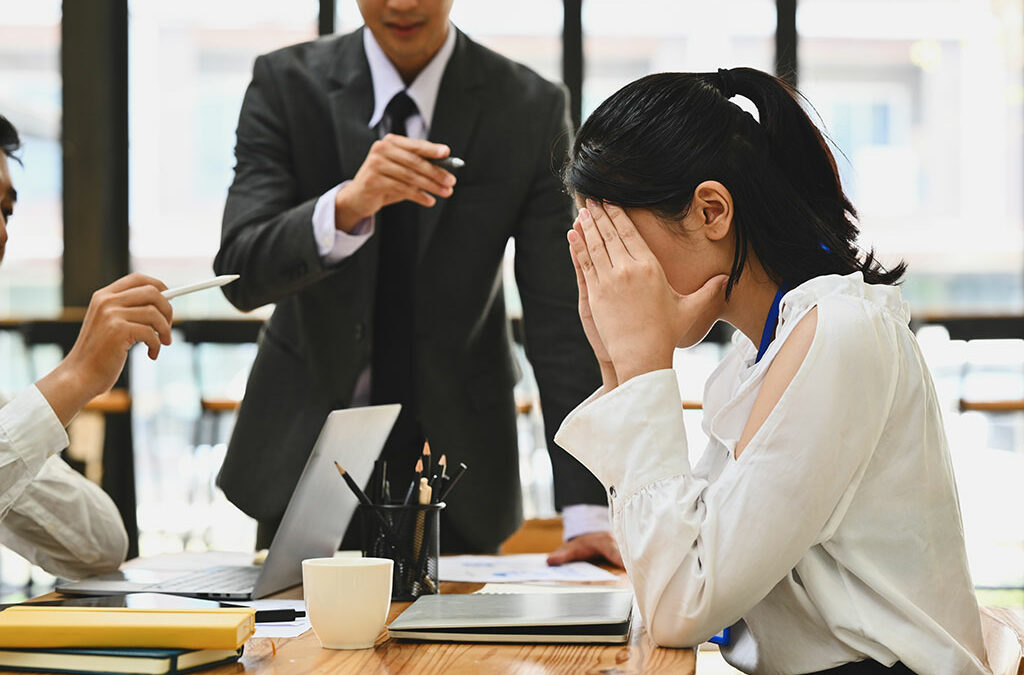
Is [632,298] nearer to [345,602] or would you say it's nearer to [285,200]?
[345,602]

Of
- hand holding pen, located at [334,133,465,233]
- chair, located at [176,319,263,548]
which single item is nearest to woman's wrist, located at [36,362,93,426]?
hand holding pen, located at [334,133,465,233]

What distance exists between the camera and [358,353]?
1.80 m

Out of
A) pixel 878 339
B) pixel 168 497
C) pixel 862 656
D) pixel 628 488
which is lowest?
pixel 168 497

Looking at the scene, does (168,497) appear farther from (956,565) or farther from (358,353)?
(956,565)

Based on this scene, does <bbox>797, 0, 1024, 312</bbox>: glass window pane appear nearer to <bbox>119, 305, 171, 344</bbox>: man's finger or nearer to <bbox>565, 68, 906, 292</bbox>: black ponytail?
<bbox>565, 68, 906, 292</bbox>: black ponytail

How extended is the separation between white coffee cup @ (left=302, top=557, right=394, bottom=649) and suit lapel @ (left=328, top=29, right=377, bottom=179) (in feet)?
3.21

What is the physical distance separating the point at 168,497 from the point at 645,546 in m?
4.42

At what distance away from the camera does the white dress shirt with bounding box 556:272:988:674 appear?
1016 millimetres

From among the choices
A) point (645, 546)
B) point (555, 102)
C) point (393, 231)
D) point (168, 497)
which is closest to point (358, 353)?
point (393, 231)

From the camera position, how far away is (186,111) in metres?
5.21

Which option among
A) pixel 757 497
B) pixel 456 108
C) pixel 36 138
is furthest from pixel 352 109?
pixel 36 138

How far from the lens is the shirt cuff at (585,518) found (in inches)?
66.0

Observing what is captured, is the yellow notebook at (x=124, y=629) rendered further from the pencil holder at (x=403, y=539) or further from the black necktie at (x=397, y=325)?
the black necktie at (x=397, y=325)

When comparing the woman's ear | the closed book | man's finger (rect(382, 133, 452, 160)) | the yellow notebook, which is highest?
man's finger (rect(382, 133, 452, 160))
